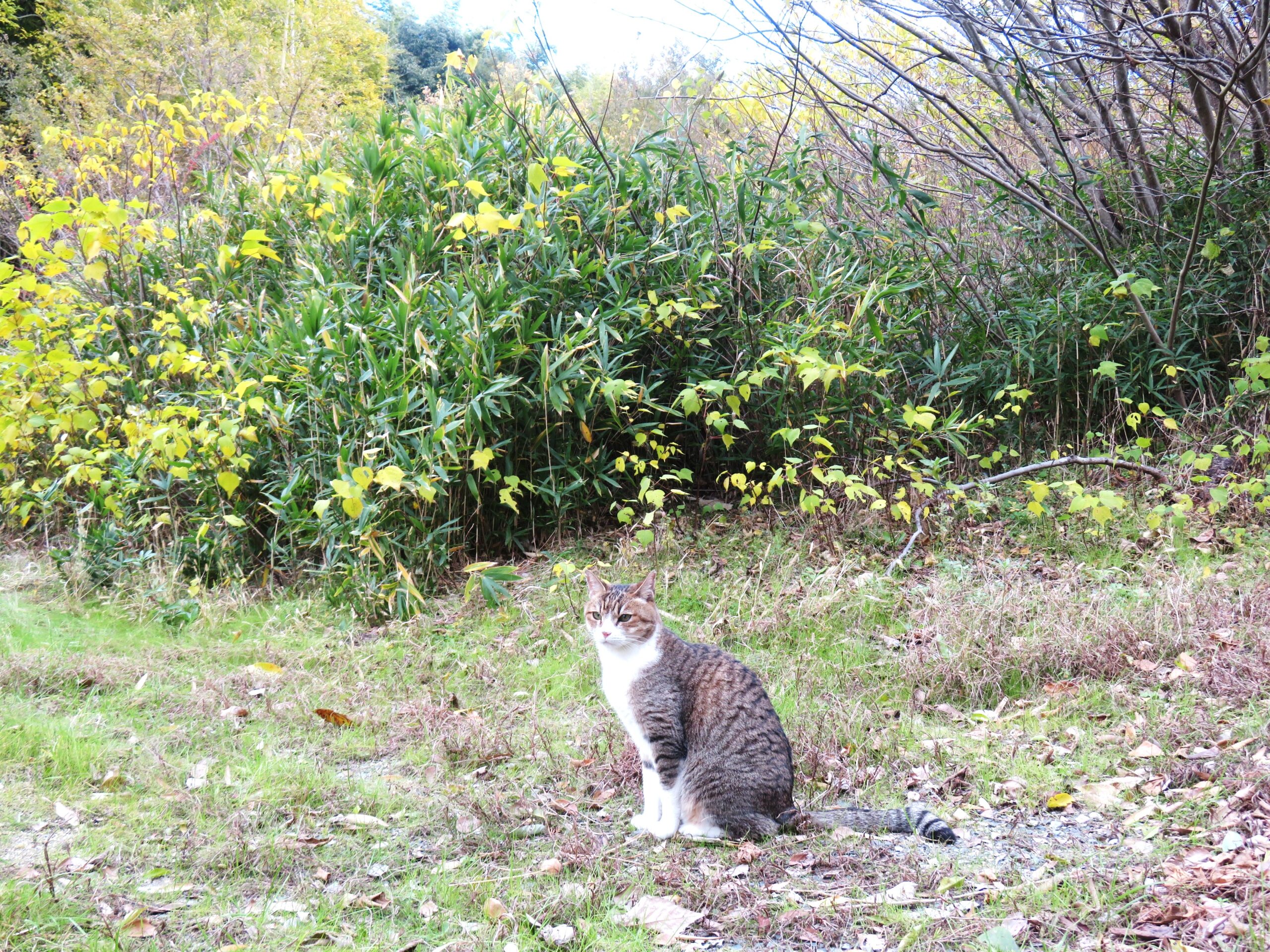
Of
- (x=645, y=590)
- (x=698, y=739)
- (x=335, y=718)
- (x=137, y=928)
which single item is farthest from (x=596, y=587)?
(x=137, y=928)

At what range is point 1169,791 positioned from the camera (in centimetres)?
308

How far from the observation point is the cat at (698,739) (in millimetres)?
3059

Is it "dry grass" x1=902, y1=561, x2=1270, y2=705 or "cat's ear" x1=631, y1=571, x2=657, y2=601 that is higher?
"cat's ear" x1=631, y1=571, x2=657, y2=601

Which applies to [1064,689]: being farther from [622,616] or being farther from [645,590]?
[622,616]

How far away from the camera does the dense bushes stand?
5574 millimetres

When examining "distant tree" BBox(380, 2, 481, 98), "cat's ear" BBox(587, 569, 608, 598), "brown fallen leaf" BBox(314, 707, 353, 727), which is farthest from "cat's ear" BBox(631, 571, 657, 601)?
"distant tree" BBox(380, 2, 481, 98)

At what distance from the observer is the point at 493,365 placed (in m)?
5.61

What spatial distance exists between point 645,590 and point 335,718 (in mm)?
1636

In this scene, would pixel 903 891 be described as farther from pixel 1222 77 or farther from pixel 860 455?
pixel 1222 77

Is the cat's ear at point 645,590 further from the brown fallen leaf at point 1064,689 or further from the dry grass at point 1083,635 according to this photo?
the brown fallen leaf at point 1064,689

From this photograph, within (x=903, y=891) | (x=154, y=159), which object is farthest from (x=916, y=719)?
(x=154, y=159)

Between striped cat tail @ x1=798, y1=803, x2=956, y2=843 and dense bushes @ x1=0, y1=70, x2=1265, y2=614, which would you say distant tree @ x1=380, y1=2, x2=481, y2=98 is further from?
striped cat tail @ x1=798, y1=803, x2=956, y2=843

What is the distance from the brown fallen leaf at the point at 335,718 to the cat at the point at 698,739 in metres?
1.37

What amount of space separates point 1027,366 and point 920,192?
4.62 feet
